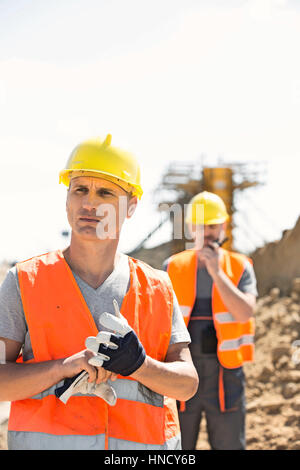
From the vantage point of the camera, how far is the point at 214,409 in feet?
12.0

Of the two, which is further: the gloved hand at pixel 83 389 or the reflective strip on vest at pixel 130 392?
the reflective strip on vest at pixel 130 392

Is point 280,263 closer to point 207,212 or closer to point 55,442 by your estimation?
point 207,212

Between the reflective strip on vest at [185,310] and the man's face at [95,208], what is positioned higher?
the man's face at [95,208]

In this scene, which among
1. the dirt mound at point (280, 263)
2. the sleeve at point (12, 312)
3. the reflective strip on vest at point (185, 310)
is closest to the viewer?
the sleeve at point (12, 312)

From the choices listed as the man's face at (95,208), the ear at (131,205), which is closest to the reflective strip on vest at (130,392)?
the man's face at (95,208)

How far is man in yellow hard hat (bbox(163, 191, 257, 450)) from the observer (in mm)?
3637

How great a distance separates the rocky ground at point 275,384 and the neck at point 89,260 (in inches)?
165

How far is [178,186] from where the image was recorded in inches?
755

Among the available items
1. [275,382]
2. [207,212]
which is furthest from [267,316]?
[207,212]

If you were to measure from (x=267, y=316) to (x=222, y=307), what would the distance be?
26.3ft

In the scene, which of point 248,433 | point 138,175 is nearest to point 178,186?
point 248,433

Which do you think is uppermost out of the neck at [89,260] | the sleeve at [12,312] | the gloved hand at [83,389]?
the neck at [89,260]

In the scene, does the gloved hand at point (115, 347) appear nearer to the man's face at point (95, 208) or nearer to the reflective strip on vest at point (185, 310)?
the man's face at point (95, 208)

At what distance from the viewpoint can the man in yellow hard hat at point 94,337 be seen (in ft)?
5.71
